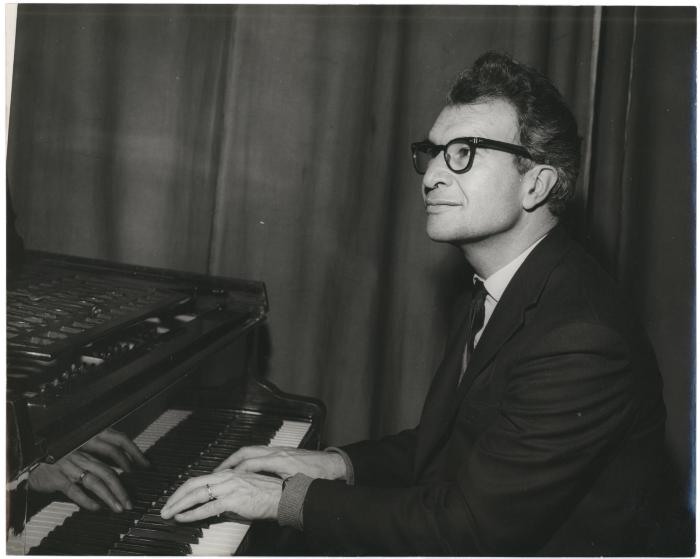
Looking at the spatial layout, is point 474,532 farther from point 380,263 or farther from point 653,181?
point 653,181

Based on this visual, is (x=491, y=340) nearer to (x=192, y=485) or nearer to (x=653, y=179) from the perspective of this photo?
(x=192, y=485)

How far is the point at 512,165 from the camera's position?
1.81 m

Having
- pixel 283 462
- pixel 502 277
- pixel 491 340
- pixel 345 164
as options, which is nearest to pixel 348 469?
pixel 283 462

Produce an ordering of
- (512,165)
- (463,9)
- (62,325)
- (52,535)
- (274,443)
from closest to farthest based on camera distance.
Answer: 1. (52,535)
2. (62,325)
3. (512,165)
4. (274,443)
5. (463,9)

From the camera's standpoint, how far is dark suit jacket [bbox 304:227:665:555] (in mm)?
1435

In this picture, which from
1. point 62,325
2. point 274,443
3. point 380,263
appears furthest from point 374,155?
point 62,325

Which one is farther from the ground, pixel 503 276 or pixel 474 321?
pixel 503 276

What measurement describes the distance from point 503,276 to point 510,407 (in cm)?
45

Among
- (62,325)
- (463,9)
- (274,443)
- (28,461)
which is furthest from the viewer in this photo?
(463,9)

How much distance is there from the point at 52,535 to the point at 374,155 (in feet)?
6.92

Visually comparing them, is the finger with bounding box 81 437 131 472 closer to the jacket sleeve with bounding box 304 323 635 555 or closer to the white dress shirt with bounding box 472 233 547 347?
the jacket sleeve with bounding box 304 323 635 555

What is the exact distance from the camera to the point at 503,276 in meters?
1.85

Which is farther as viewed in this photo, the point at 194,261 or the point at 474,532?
the point at 194,261

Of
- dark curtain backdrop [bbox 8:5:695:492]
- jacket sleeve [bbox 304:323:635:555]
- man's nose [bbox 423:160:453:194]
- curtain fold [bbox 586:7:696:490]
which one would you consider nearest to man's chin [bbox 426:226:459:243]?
man's nose [bbox 423:160:453:194]
